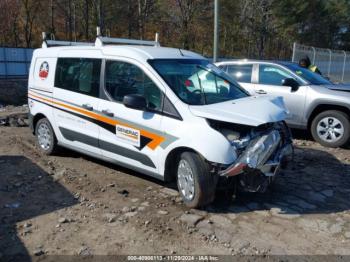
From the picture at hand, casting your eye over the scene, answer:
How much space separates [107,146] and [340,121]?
4.74 m

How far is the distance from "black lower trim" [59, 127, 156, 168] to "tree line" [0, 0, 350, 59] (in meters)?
27.6

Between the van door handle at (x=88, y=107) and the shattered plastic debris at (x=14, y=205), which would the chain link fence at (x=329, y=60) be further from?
the shattered plastic debris at (x=14, y=205)

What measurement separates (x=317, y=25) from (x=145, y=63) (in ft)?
168

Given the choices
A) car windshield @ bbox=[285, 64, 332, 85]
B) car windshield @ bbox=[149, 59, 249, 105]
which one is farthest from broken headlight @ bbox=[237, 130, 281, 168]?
car windshield @ bbox=[285, 64, 332, 85]

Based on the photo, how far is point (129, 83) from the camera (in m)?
5.29

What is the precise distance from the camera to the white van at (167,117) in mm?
4430

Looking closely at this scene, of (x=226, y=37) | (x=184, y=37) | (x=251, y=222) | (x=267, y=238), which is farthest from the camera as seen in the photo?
(x=226, y=37)

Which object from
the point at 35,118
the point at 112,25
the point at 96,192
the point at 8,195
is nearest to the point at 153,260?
the point at 96,192

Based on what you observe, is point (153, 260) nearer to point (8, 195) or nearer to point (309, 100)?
point (8, 195)

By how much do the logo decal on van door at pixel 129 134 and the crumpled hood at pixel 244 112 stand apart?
89 centimetres

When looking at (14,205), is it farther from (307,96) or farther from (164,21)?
(164,21)

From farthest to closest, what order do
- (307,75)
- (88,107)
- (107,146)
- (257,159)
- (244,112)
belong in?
(307,75) < (88,107) < (107,146) < (244,112) < (257,159)

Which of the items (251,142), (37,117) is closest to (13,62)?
(37,117)

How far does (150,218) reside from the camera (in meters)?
4.50
